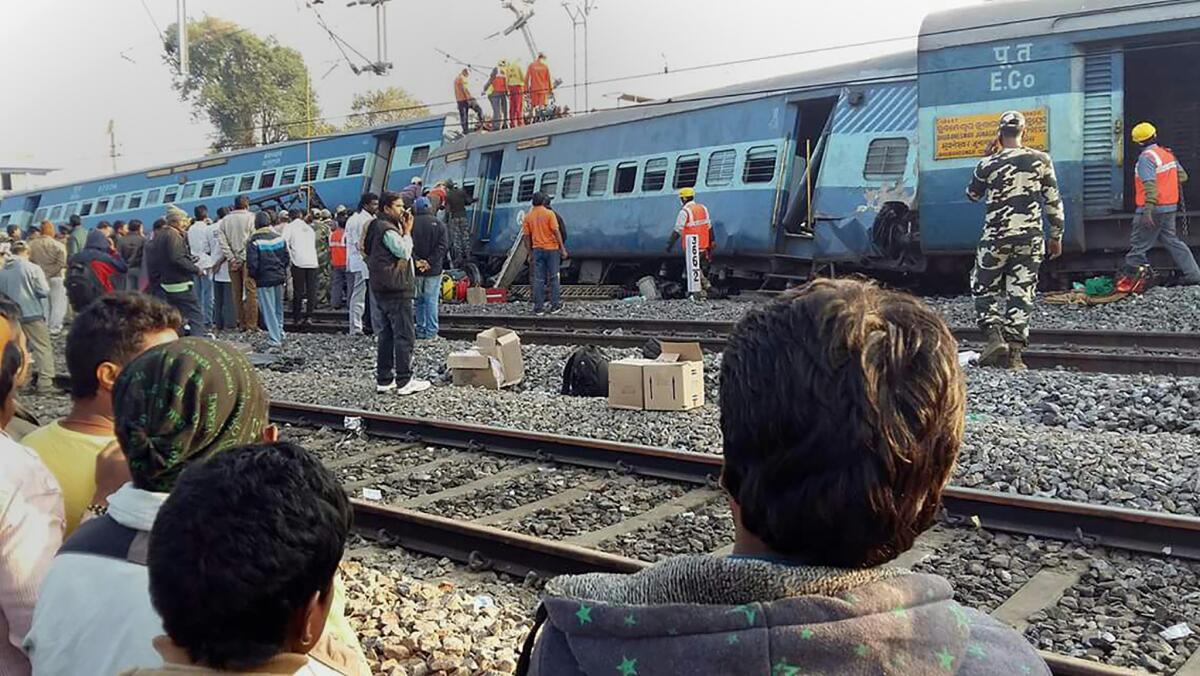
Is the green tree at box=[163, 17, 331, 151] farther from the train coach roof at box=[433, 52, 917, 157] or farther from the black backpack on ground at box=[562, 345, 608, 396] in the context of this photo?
the black backpack on ground at box=[562, 345, 608, 396]

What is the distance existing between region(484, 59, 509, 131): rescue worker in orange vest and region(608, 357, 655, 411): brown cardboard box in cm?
1754

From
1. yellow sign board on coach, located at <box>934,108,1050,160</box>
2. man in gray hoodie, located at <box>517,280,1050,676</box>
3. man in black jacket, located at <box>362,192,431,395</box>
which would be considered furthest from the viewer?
yellow sign board on coach, located at <box>934,108,1050,160</box>

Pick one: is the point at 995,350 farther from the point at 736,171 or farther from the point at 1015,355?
the point at 736,171

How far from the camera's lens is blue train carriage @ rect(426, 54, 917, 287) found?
1402cm

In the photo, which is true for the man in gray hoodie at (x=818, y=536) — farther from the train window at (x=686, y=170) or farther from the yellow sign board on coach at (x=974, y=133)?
the train window at (x=686, y=170)

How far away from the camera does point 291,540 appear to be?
156 cm

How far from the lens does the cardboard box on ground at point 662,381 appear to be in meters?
7.63

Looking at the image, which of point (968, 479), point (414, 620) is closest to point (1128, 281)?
point (968, 479)

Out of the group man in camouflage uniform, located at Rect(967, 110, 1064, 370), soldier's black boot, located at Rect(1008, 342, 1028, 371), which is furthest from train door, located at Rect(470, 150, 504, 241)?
soldier's black boot, located at Rect(1008, 342, 1028, 371)

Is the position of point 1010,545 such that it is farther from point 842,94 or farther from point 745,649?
point 842,94

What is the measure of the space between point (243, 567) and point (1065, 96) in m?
12.4

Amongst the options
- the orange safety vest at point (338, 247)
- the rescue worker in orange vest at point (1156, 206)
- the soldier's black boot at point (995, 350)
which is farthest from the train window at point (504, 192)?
the soldier's black boot at point (995, 350)

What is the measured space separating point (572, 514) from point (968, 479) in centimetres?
217

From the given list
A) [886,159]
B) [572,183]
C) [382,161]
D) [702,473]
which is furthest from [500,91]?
[702,473]
